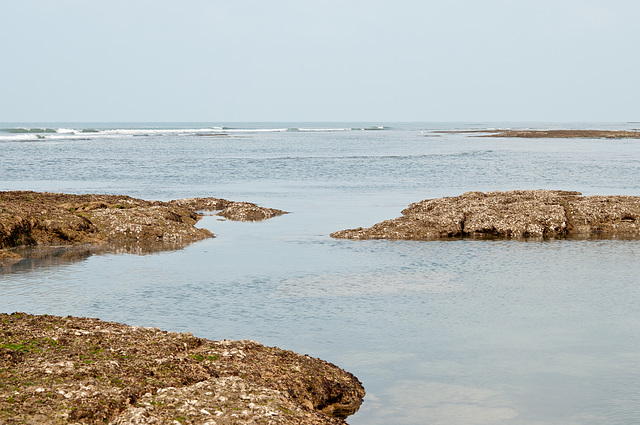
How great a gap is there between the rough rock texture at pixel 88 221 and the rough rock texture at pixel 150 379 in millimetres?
12899

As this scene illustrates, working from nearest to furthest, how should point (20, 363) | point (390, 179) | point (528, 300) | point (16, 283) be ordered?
1. point (20, 363)
2. point (528, 300)
3. point (16, 283)
4. point (390, 179)

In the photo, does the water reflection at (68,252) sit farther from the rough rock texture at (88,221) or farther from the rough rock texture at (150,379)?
the rough rock texture at (150,379)

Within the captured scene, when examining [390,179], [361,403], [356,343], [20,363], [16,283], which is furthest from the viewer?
[390,179]

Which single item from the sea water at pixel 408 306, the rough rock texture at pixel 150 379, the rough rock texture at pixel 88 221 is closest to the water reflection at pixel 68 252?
the sea water at pixel 408 306

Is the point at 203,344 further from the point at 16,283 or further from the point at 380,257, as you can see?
the point at 380,257

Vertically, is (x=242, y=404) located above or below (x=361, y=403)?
above

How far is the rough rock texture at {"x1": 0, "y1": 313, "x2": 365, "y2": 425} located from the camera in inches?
320

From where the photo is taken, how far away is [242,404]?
27.6 ft

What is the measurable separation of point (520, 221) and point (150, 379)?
20243 millimetres

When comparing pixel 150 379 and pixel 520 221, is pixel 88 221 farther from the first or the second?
pixel 150 379

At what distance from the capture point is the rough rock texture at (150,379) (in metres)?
8.13

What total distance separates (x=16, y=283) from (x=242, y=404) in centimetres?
1148

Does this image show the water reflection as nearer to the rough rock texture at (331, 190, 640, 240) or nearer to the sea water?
the sea water

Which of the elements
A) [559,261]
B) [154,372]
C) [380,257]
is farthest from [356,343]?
[559,261]
